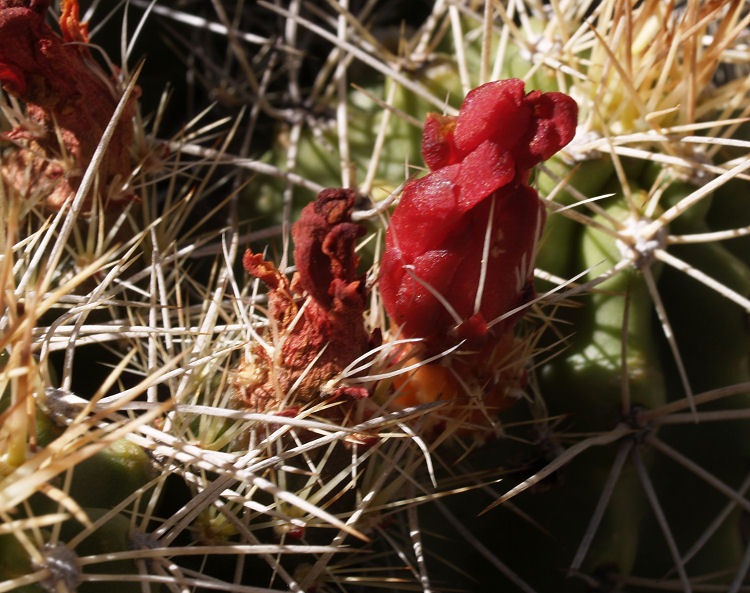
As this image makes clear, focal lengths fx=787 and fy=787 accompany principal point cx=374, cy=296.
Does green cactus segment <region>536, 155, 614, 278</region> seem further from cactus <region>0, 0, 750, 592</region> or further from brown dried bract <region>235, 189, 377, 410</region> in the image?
brown dried bract <region>235, 189, 377, 410</region>

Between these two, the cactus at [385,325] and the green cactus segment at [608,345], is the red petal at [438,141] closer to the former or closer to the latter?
the cactus at [385,325]

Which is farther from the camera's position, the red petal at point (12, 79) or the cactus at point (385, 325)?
the red petal at point (12, 79)

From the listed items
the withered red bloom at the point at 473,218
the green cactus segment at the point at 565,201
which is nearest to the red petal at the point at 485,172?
the withered red bloom at the point at 473,218

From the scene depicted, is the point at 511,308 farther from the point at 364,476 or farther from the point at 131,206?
the point at 131,206

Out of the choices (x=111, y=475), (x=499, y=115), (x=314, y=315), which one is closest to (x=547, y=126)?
(x=499, y=115)

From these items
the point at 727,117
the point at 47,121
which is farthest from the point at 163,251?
the point at 727,117

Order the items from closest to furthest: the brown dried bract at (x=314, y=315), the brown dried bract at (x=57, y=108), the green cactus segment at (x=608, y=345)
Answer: the brown dried bract at (x=314, y=315) < the brown dried bract at (x=57, y=108) < the green cactus segment at (x=608, y=345)

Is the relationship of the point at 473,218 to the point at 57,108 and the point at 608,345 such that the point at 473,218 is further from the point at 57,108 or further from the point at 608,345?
the point at 57,108

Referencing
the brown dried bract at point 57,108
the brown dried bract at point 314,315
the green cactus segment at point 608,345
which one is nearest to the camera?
the brown dried bract at point 314,315
